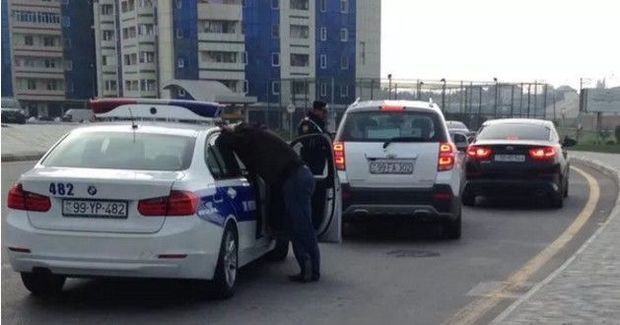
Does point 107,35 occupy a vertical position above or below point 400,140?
above

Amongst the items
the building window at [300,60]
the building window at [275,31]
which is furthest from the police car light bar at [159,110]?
the building window at [300,60]

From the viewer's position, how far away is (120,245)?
19.6 ft

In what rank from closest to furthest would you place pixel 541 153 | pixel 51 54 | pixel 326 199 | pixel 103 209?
pixel 103 209, pixel 326 199, pixel 541 153, pixel 51 54

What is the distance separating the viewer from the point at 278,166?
23.8 ft

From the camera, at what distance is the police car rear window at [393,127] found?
381 inches

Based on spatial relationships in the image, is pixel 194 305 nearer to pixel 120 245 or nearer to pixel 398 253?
pixel 120 245

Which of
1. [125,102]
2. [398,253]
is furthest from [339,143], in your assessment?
[125,102]

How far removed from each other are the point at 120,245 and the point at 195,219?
604mm

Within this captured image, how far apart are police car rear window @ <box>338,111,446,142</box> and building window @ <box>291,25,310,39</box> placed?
77.3 meters

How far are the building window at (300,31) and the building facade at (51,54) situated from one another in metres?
30.4

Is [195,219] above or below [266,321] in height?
above

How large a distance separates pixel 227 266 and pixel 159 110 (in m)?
1.96

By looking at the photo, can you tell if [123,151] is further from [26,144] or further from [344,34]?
[344,34]

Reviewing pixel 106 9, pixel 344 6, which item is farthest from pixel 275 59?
pixel 106 9
